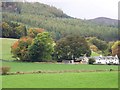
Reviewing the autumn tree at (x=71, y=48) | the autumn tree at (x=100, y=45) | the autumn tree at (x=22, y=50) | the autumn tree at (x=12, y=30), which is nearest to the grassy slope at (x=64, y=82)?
the autumn tree at (x=22, y=50)

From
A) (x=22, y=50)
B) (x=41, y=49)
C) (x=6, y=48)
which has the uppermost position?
(x=41, y=49)

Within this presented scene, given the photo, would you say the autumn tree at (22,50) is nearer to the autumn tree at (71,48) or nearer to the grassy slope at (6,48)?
the grassy slope at (6,48)

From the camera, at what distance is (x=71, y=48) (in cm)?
5722

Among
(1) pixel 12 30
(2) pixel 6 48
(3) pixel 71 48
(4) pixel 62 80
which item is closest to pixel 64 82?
(4) pixel 62 80

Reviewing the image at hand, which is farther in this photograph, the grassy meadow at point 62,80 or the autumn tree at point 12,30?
the autumn tree at point 12,30

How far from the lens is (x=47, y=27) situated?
359 feet

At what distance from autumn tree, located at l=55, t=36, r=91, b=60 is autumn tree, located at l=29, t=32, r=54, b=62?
3.70 m

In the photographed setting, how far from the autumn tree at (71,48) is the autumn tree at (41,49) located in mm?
3704

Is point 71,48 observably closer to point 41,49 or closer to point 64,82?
point 41,49

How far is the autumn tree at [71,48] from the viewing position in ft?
184

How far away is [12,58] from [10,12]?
236 ft

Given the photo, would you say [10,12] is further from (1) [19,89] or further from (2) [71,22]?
(1) [19,89]

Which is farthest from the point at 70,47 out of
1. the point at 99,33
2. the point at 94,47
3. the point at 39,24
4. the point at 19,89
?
the point at 39,24

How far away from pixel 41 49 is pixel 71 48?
8004 mm
